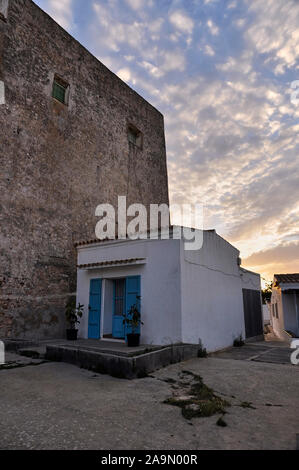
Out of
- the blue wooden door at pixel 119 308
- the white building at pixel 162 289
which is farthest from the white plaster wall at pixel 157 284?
the blue wooden door at pixel 119 308

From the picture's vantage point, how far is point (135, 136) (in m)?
18.3

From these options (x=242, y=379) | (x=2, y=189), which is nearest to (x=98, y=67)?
(x=2, y=189)

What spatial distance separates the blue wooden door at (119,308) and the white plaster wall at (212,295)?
7.32 feet

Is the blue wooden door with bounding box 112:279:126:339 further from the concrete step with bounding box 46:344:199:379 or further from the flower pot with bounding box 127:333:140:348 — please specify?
the concrete step with bounding box 46:344:199:379

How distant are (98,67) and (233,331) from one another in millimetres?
14600

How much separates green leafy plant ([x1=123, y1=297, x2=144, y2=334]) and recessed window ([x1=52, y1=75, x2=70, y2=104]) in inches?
389

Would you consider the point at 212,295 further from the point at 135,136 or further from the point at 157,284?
the point at 135,136

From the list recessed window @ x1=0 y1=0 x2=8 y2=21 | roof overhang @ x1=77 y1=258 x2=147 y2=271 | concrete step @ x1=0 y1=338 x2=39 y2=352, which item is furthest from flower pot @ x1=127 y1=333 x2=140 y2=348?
recessed window @ x1=0 y1=0 x2=8 y2=21

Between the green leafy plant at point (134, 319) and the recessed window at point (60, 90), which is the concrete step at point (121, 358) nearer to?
A: the green leafy plant at point (134, 319)

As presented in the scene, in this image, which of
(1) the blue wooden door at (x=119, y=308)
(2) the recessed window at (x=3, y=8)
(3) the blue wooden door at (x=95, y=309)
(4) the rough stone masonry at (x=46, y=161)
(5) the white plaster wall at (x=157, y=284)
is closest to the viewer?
(5) the white plaster wall at (x=157, y=284)

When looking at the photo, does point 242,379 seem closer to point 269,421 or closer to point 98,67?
point 269,421

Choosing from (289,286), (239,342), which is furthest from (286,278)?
(239,342)

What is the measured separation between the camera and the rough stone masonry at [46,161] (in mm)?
10180

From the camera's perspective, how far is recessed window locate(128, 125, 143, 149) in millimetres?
17569
